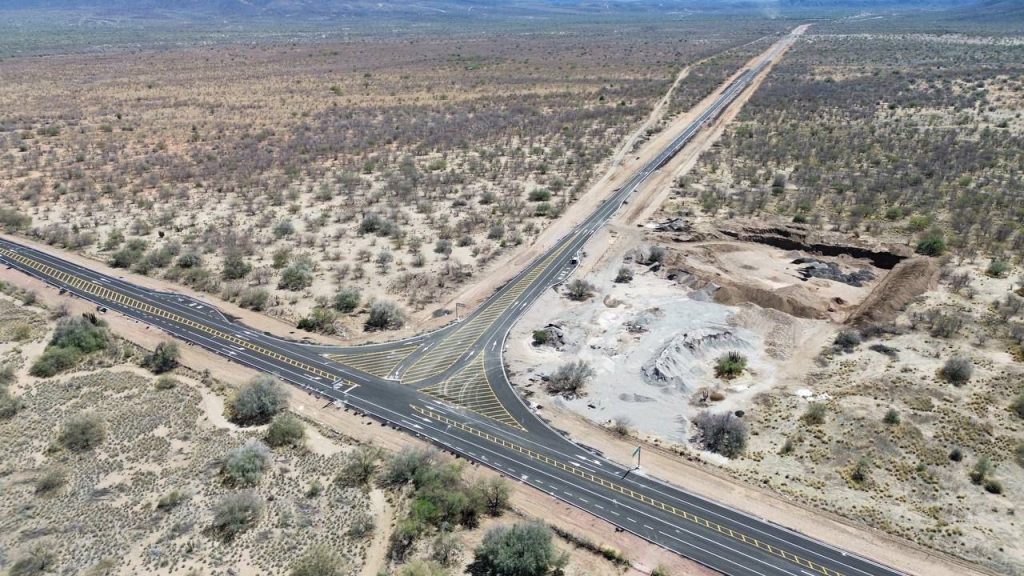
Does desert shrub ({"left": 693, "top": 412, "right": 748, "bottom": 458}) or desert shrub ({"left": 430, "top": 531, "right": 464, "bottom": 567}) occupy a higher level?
desert shrub ({"left": 693, "top": 412, "right": 748, "bottom": 458})

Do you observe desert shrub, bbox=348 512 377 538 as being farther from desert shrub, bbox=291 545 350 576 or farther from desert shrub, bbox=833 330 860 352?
desert shrub, bbox=833 330 860 352

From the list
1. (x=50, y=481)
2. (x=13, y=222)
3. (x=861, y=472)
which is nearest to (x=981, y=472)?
(x=861, y=472)

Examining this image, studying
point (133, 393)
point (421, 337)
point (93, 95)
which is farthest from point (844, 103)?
point (93, 95)

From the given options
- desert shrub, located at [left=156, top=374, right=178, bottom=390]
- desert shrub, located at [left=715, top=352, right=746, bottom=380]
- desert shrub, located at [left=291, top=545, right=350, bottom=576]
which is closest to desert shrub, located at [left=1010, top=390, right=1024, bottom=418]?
desert shrub, located at [left=715, top=352, right=746, bottom=380]

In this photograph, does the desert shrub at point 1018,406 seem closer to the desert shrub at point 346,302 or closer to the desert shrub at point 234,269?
the desert shrub at point 346,302

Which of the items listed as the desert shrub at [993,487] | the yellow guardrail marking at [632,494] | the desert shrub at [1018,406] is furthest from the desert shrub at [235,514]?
the desert shrub at [1018,406]
